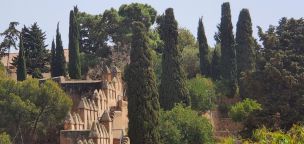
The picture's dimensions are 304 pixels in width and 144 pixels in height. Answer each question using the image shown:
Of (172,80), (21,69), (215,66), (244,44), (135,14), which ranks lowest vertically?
(172,80)

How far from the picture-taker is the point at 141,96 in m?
43.9

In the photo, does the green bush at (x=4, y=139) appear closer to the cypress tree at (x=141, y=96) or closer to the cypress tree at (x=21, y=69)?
the cypress tree at (x=141, y=96)

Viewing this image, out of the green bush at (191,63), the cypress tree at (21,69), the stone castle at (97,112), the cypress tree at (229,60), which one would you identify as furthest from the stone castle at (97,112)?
the green bush at (191,63)

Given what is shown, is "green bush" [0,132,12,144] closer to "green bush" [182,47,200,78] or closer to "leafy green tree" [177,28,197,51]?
"green bush" [182,47,200,78]

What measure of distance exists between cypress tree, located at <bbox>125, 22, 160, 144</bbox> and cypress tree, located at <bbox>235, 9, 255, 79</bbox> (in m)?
16.2

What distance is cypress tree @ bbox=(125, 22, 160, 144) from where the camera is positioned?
4300 centimetres

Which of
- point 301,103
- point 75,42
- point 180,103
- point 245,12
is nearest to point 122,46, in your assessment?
point 75,42

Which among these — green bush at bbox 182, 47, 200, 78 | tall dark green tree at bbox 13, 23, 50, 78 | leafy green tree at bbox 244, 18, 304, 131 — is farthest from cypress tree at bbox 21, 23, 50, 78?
leafy green tree at bbox 244, 18, 304, 131

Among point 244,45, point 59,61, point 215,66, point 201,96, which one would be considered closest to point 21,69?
point 59,61

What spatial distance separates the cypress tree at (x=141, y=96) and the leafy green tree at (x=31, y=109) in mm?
5954

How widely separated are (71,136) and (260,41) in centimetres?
1246

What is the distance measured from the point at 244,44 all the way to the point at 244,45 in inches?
3.2

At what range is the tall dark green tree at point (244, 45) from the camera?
2366 inches

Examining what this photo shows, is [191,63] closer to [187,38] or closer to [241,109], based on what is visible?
[187,38]
